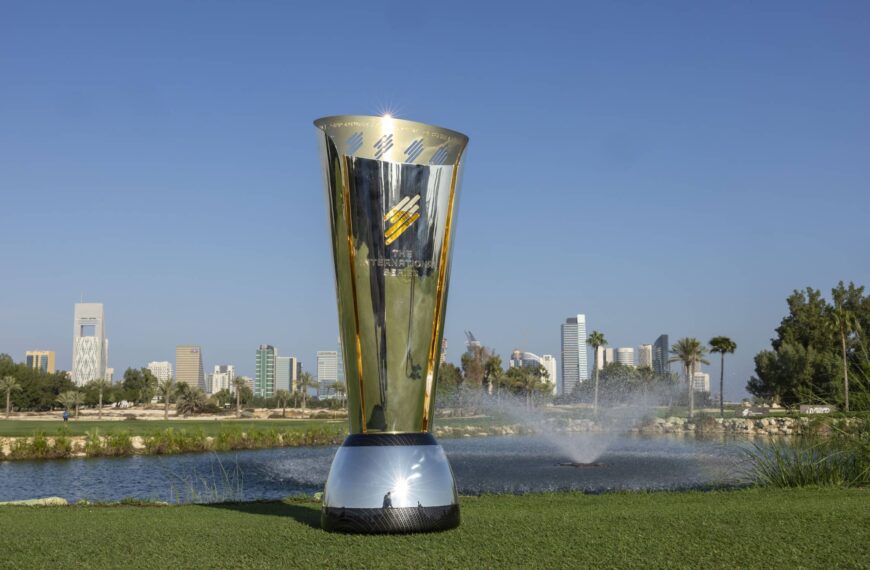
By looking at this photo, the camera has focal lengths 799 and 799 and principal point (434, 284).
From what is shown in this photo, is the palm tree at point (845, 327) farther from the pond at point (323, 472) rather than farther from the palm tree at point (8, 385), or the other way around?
the palm tree at point (8, 385)

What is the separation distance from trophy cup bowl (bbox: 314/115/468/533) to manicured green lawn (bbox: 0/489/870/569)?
89 centimetres

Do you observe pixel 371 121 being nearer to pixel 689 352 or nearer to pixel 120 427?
pixel 120 427

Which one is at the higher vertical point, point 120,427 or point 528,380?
point 528,380

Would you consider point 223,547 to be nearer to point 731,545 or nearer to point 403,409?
point 403,409

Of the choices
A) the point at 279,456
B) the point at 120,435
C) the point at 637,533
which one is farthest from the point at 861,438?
the point at 120,435

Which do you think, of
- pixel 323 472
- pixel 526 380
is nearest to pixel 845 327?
pixel 526 380

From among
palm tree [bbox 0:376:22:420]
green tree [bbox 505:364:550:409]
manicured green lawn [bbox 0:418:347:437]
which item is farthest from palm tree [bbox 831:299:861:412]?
palm tree [bbox 0:376:22:420]

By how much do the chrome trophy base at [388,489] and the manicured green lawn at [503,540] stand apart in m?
0.15

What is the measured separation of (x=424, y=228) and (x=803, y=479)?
678 cm

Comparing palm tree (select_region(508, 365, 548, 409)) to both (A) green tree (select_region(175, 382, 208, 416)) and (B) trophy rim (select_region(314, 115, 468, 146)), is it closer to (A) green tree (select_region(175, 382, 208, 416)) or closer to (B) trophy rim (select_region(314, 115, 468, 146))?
(A) green tree (select_region(175, 382, 208, 416))

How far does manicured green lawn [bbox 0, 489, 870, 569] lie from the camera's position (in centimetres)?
530

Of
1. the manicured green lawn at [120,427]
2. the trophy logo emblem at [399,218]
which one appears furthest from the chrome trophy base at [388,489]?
the manicured green lawn at [120,427]

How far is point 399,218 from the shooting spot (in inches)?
274

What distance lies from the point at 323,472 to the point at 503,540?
20343mm
